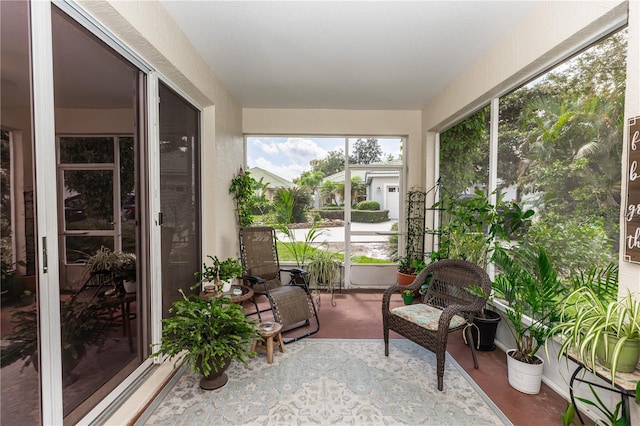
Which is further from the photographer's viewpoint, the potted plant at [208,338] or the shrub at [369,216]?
the shrub at [369,216]

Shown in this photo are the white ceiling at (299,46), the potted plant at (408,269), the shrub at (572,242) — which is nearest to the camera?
the white ceiling at (299,46)

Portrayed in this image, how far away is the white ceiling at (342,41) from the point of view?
2.10m

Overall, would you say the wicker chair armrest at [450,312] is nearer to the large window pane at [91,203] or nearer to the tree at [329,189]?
the large window pane at [91,203]

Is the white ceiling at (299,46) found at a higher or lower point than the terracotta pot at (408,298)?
higher

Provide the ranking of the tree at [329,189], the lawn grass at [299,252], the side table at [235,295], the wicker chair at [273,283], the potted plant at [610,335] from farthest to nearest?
the tree at [329,189] → the lawn grass at [299,252] → the wicker chair at [273,283] → the side table at [235,295] → the potted plant at [610,335]

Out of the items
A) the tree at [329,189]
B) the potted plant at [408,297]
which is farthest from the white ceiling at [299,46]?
the potted plant at [408,297]

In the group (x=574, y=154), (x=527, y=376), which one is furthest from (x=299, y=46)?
(x=527, y=376)

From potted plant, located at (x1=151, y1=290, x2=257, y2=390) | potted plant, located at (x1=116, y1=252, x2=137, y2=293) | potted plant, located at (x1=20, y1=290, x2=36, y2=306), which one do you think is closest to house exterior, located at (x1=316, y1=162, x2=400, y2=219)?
potted plant, located at (x1=151, y1=290, x2=257, y2=390)

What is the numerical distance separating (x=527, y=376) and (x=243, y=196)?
134 inches

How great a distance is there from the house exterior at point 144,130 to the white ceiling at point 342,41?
0.58 ft

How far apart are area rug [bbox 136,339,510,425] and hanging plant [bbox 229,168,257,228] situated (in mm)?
1975

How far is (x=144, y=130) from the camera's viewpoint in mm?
2189

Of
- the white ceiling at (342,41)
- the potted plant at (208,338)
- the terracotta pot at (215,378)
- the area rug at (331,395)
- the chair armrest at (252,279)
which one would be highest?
the white ceiling at (342,41)

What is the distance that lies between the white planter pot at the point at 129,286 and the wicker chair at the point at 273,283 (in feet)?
3.63
